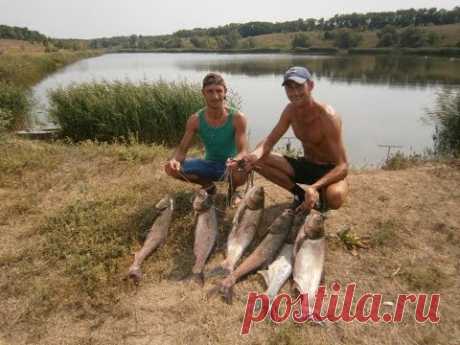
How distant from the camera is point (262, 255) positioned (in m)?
3.74

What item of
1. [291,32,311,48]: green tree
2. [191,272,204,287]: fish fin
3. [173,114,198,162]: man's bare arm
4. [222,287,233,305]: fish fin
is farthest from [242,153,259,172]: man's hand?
[291,32,311,48]: green tree

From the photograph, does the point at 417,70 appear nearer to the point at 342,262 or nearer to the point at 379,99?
the point at 379,99

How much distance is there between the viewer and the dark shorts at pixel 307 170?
4.47 metres

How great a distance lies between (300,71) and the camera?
3.88 metres

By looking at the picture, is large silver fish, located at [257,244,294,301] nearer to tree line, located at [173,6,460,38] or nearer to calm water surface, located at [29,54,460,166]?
calm water surface, located at [29,54,460,166]

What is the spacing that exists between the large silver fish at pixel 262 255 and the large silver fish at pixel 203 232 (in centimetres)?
28

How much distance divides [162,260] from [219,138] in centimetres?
170

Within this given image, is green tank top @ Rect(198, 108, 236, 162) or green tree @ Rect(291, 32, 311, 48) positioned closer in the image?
green tank top @ Rect(198, 108, 236, 162)

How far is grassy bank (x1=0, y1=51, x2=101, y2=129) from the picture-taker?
10.4 metres

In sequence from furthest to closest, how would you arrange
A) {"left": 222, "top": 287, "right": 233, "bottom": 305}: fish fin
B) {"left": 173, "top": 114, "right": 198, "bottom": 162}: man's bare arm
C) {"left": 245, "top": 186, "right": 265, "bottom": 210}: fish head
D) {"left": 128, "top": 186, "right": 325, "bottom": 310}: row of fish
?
{"left": 173, "top": 114, "right": 198, "bottom": 162}: man's bare arm
{"left": 245, "top": 186, "right": 265, "bottom": 210}: fish head
{"left": 128, "top": 186, "right": 325, "bottom": 310}: row of fish
{"left": 222, "top": 287, "right": 233, "bottom": 305}: fish fin

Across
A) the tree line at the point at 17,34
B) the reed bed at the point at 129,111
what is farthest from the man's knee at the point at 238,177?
the tree line at the point at 17,34

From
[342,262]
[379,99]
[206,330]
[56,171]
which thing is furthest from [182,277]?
[379,99]

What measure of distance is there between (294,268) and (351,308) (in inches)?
24.0

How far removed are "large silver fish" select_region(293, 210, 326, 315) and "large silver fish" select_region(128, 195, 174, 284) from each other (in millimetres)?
1514
